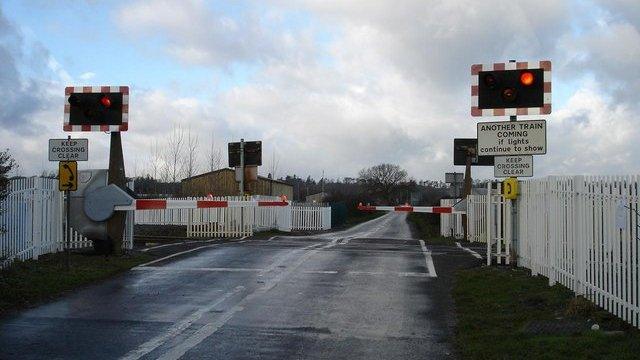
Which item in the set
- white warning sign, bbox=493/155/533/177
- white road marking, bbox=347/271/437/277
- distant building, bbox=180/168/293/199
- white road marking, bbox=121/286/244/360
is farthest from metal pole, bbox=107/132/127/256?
distant building, bbox=180/168/293/199

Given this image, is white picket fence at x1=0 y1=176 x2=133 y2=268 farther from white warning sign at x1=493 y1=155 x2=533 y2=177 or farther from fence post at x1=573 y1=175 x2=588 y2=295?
fence post at x1=573 y1=175 x2=588 y2=295

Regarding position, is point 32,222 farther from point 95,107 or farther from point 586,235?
point 586,235

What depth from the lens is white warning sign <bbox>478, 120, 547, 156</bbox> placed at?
12438mm

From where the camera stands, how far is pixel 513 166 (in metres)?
12.8

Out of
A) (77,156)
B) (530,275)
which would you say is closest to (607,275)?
(530,275)

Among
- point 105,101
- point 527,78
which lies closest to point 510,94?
point 527,78

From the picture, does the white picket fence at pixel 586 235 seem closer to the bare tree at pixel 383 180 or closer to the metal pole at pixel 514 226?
the metal pole at pixel 514 226

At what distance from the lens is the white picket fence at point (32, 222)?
40.8 ft

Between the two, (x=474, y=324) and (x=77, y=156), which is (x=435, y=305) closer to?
(x=474, y=324)

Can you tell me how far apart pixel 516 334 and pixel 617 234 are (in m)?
1.58

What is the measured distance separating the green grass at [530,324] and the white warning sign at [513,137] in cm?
228

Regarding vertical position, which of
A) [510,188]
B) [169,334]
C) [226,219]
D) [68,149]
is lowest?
[169,334]

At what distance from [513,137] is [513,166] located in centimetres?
58

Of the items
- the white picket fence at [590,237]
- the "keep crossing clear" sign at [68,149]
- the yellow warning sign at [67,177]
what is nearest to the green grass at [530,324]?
the white picket fence at [590,237]
